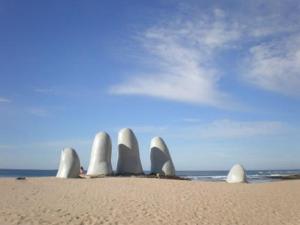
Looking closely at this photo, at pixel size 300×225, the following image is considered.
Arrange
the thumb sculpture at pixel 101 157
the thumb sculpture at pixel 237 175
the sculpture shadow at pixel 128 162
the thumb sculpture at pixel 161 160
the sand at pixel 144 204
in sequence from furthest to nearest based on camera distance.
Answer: the thumb sculpture at pixel 237 175, the thumb sculpture at pixel 161 160, the sculpture shadow at pixel 128 162, the thumb sculpture at pixel 101 157, the sand at pixel 144 204

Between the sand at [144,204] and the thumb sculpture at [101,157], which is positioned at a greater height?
the thumb sculpture at [101,157]

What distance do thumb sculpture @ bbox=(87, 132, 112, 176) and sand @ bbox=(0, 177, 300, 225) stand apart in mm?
4357

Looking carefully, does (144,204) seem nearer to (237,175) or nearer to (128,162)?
(128,162)

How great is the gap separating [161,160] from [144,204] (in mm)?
11809

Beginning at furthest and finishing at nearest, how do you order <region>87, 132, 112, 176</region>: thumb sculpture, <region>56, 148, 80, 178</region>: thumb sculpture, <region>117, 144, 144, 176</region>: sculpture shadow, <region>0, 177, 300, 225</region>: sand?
<region>117, 144, 144, 176</region>: sculpture shadow → <region>87, 132, 112, 176</region>: thumb sculpture → <region>56, 148, 80, 178</region>: thumb sculpture → <region>0, 177, 300, 225</region>: sand

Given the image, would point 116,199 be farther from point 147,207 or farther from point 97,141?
point 97,141

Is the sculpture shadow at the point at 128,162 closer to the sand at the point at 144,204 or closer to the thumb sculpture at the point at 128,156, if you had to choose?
the thumb sculpture at the point at 128,156

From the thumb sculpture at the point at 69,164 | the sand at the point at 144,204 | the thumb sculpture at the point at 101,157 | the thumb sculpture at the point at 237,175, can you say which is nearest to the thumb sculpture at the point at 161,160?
the thumb sculpture at the point at 101,157

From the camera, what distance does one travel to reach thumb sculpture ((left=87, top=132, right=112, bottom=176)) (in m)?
23.7

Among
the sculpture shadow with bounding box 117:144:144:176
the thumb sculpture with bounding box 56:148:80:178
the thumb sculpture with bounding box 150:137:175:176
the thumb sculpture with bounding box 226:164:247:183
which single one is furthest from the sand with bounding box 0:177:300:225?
the thumb sculpture with bounding box 226:164:247:183

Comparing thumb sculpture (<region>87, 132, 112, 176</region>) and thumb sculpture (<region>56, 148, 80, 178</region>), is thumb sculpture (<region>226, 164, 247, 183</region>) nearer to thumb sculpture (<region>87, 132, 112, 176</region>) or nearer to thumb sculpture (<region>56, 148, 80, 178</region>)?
thumb sculpture (<region>87, 132, 112, 176</region>)

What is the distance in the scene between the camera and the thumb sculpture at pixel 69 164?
23531mm

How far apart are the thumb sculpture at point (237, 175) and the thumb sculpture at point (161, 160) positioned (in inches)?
152

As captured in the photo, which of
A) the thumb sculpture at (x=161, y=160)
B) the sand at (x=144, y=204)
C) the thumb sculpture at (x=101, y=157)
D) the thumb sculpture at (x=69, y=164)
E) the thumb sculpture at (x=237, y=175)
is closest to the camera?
the sand at (x=144, y=204)
